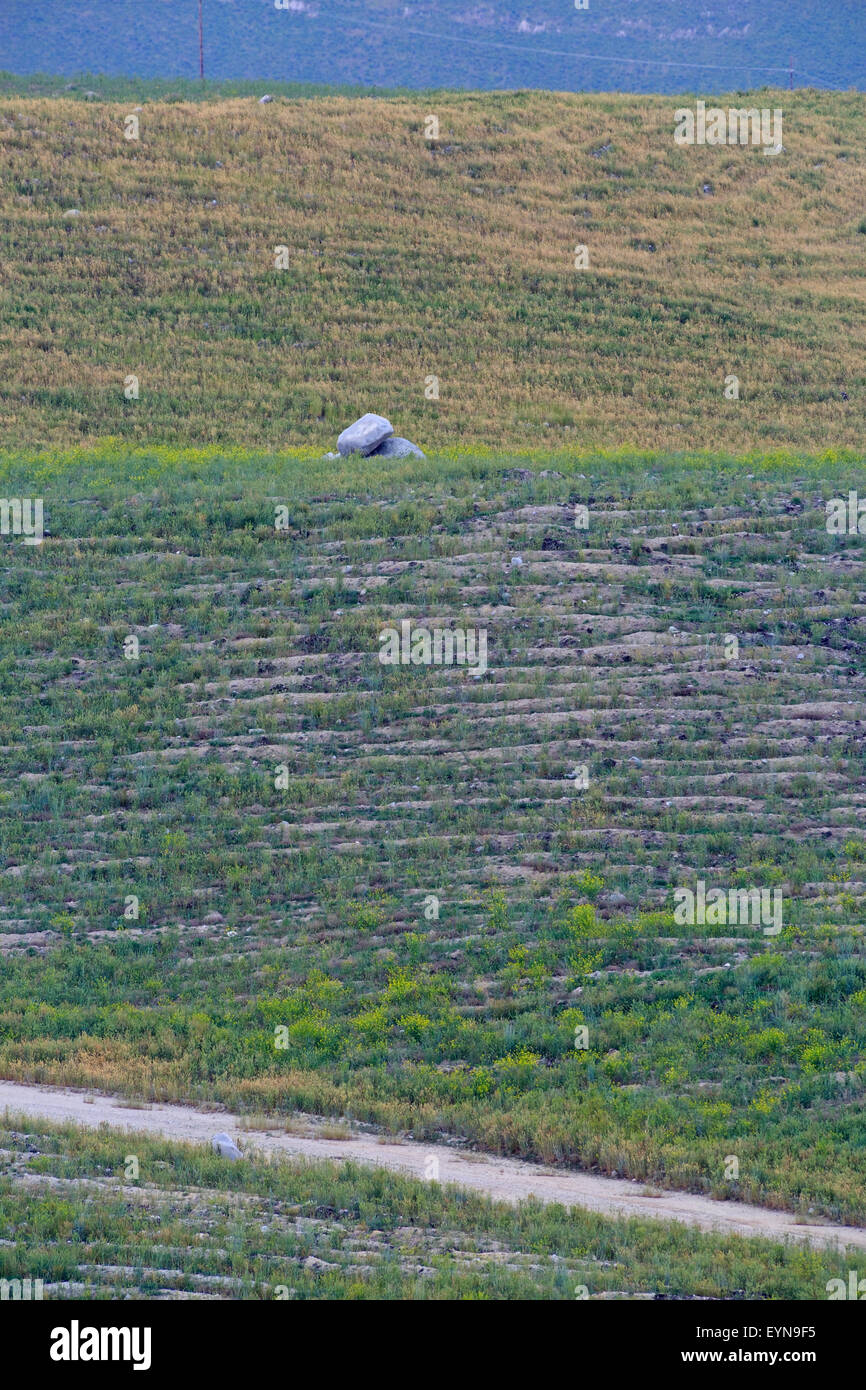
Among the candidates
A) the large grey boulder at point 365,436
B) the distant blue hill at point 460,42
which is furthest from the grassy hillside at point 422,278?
the distant blue hill at point 460,42

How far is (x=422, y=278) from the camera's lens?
4241cm

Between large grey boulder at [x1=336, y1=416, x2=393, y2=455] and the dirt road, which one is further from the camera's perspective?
large grey boulder at [x1=336, y1=416, x2=393, y2=455]

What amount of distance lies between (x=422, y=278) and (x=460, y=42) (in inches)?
3670

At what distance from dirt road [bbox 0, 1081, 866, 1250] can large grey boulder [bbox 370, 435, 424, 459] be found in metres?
19.3

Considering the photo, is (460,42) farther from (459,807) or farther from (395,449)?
(459,807)

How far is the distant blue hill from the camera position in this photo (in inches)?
4444

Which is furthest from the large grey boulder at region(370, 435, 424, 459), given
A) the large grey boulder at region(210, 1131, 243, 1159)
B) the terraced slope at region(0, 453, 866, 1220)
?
the large grey boulder at region(210, 1131, 243, 1159)

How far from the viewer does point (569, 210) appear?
4838 centimetres

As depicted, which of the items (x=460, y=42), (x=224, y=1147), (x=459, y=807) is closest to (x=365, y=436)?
(x=459, y=807)

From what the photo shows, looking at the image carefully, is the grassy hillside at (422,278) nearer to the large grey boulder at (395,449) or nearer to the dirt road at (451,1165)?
the large grey boulder at (395,449)

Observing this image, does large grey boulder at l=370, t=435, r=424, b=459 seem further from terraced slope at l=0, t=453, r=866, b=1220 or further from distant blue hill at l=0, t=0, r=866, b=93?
distant blue hill at l=0, t=0, r=866, b=93

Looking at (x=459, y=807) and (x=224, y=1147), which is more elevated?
(x=459, y=807)

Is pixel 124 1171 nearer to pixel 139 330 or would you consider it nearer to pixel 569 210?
pixel 139 330

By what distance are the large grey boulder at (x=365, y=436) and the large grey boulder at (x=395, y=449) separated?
0.52 ft
